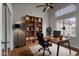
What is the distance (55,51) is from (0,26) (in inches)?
45.5

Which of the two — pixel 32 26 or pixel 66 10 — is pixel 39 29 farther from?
pixel 66 10

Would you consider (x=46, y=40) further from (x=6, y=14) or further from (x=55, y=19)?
(x=6, y=14)

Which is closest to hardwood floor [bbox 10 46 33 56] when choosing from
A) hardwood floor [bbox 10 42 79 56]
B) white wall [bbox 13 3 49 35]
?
hardwood floor [bbox 10 42 79 56]

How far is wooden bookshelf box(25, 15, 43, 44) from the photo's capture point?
2.40 meters

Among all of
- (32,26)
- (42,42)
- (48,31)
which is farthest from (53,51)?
(32,26)

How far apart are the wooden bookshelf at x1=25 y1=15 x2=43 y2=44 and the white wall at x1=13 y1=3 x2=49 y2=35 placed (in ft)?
0.25

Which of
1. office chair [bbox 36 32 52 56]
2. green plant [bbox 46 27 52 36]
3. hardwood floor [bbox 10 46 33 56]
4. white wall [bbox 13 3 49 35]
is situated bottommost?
hardwood floor [bbox 10 46 33 56]

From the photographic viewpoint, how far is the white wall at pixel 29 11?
2361 millimetres

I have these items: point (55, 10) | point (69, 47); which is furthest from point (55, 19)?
point (69, 47)

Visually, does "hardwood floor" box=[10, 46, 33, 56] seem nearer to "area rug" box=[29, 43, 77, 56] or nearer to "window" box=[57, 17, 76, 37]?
"area rug" box=[29, 43, 77, 56]

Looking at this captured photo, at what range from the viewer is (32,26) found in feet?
7.97

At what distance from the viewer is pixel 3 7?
2.38m

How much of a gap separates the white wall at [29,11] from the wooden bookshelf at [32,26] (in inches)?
3.0

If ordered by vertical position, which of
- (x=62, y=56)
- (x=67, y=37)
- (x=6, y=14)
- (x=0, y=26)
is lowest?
(x=62, y=56)
